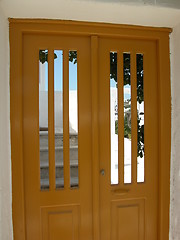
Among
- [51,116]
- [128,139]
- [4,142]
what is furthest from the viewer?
[128,139]

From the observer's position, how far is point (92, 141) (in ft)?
5.43

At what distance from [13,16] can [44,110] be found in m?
0.84

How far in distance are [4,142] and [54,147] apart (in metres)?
0.41

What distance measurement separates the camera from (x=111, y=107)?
1.73 meters

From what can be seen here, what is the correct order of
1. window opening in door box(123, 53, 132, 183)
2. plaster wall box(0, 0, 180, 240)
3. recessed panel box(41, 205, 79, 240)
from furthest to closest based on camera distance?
window opening in door box(123, 53, 132, 183) → recessed panel box(41, 205, 79, 240) → plaster wall box(0, 0, 180, 240)

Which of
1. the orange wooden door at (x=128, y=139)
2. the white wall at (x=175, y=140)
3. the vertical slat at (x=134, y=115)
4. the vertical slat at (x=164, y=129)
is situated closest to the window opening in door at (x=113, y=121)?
the orange wooden door at (x=128, y=139)

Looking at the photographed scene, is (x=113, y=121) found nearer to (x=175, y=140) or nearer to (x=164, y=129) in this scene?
(x=164, y=129)

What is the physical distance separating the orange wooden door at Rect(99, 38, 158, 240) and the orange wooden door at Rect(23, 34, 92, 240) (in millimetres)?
155

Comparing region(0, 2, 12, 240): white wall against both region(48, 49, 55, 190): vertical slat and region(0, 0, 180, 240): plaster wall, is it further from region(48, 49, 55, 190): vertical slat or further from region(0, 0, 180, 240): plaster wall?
region(48, 49, 55, 190): vertical slat

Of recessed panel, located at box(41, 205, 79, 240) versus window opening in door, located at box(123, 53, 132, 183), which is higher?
window opening in door, located at box(123, 53, 132, 183)

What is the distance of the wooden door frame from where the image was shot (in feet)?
5.05

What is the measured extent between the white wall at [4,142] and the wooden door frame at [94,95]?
4cm

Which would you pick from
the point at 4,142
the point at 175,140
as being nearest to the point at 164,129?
the point at 175,140

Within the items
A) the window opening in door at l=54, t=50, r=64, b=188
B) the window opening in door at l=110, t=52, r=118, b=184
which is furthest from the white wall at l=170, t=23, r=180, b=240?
the window opening in door at l=54, t=50, r=64, b=188
